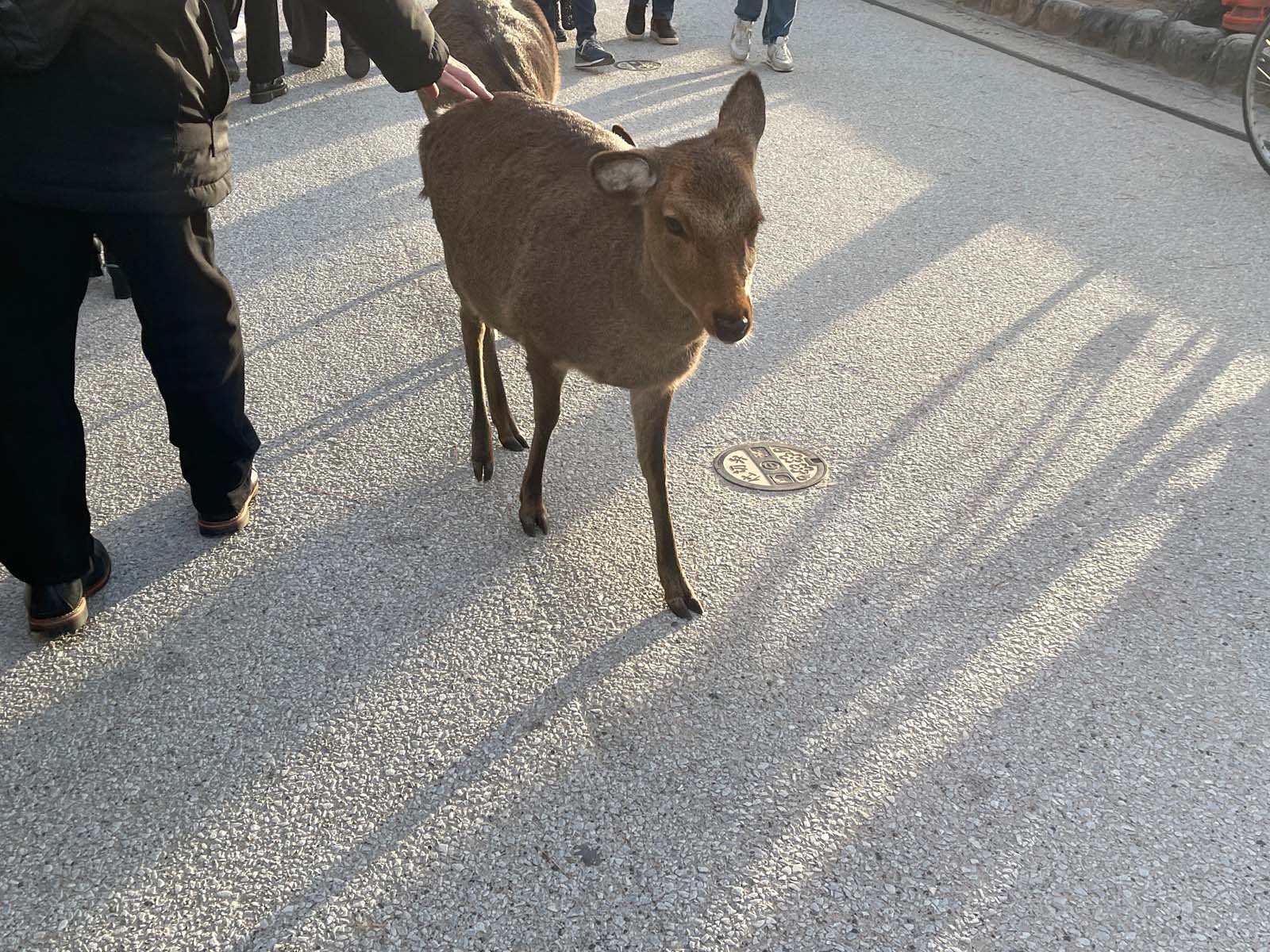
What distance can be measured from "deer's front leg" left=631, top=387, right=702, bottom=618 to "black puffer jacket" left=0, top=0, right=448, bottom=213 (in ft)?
4.55

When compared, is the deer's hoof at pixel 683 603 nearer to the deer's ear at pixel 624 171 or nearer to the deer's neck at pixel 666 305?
the deer's neck at pixel 666 305

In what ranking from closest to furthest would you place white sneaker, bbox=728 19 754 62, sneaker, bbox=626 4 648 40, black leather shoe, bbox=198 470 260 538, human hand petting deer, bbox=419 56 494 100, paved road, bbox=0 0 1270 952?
paved road, bbox=0 0 1270 952
human hand petting deer, bbox=419 56 494 100
black leather shoe, bbox=198 470 260 538
white sneaker, bbox=728 19 754 62
sneaker, bbox=626 4 648 40

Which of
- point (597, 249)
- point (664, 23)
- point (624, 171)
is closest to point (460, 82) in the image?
point (597, 249)

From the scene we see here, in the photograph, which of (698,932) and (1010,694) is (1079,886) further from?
(698,932)

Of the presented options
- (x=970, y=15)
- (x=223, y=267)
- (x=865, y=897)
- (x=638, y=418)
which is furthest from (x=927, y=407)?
(x=970, y=15)

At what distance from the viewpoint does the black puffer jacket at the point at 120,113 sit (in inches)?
97.7

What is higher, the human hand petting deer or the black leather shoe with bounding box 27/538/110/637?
the human hand petting deer

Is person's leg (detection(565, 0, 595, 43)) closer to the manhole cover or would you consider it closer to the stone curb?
the stone curb

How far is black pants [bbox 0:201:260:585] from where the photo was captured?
8.71 ft

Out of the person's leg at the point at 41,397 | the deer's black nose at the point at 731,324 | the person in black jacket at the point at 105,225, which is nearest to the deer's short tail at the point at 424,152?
the person in black jacket at the point at 105,225

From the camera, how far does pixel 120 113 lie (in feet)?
8.39

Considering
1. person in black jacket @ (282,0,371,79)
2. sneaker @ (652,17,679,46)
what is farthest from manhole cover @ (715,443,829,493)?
sneaker @ (652,17,679,46)

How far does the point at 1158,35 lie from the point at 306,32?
24.1 feet

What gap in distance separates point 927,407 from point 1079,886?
7.65ft
